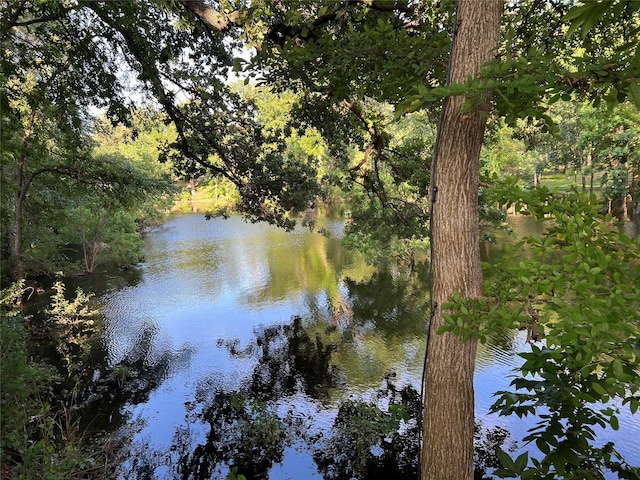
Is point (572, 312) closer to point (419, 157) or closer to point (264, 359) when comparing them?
point (419, 157)

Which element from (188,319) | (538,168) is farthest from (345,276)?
(538,168)

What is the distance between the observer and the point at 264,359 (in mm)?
7762

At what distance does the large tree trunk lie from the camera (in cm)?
173

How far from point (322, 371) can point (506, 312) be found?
6203 mm

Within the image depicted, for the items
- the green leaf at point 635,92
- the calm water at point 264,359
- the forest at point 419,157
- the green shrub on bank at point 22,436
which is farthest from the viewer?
the calm water at point 264,359

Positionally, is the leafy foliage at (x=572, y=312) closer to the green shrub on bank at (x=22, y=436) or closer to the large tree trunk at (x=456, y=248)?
the large tree trunk at (x=456, y=248)

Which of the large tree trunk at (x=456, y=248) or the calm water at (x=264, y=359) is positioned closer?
the large tree trunk at (x=456, y=248)

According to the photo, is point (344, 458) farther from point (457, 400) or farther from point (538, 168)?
point (538, 168)

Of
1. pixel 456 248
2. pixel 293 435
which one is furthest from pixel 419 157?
pixel 293 435

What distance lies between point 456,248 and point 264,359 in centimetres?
659

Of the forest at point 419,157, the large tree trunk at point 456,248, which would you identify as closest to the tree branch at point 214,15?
the forest at point 419,157

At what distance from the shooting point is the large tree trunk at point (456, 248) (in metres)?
1.73

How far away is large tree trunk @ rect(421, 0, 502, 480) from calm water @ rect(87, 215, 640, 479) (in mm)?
3370

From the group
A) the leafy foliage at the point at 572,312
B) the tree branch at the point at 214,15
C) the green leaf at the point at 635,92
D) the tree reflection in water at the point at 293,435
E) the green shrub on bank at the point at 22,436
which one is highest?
the tree branch at the point at 214,15
